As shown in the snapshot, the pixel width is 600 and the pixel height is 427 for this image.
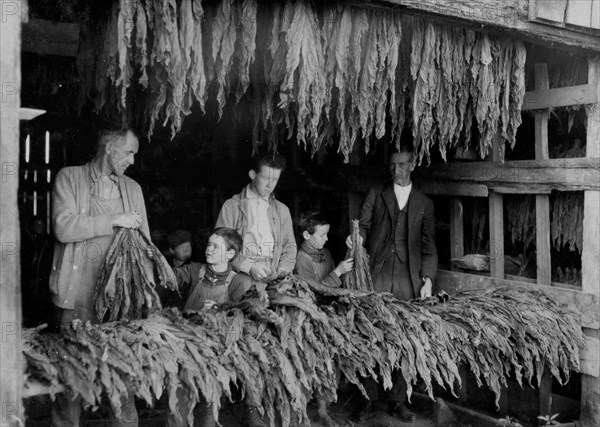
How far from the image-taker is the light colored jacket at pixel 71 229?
4.84 meters

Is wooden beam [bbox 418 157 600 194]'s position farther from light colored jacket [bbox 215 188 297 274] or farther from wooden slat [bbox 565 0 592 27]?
light colored jacket [bbox 215 188 297 274]

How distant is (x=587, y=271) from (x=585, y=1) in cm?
207

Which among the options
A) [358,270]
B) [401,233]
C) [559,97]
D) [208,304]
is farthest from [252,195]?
[559,97]

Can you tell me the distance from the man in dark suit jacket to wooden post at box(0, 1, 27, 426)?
3607 millimetres

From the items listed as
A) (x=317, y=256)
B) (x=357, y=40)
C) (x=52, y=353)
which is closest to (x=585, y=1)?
(x=357, y=40)

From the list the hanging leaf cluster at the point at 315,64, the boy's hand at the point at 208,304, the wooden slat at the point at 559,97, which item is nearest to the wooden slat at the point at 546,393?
the hanging leaf cluster at the point at 315,64

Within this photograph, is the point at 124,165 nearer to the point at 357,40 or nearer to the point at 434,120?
the point at 357,40

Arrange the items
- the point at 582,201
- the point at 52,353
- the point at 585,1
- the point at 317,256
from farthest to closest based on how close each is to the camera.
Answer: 1. the point at 317,256
2. the point at 582,201
3. the point at 585,1
4. the point at 52,353

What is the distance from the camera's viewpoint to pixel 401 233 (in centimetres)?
655

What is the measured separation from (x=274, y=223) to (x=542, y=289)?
2280 mm

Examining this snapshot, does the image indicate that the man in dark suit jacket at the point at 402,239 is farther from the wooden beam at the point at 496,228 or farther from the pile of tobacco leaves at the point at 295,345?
the pile of tobacco leaves at the point at 295,345

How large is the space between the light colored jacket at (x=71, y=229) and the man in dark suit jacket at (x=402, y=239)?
2.36m

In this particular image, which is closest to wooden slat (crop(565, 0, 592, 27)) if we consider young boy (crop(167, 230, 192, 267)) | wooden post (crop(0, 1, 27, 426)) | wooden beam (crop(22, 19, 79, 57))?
young boy (crop(167, 230, 192, 267))

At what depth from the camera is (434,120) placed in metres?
5.82
